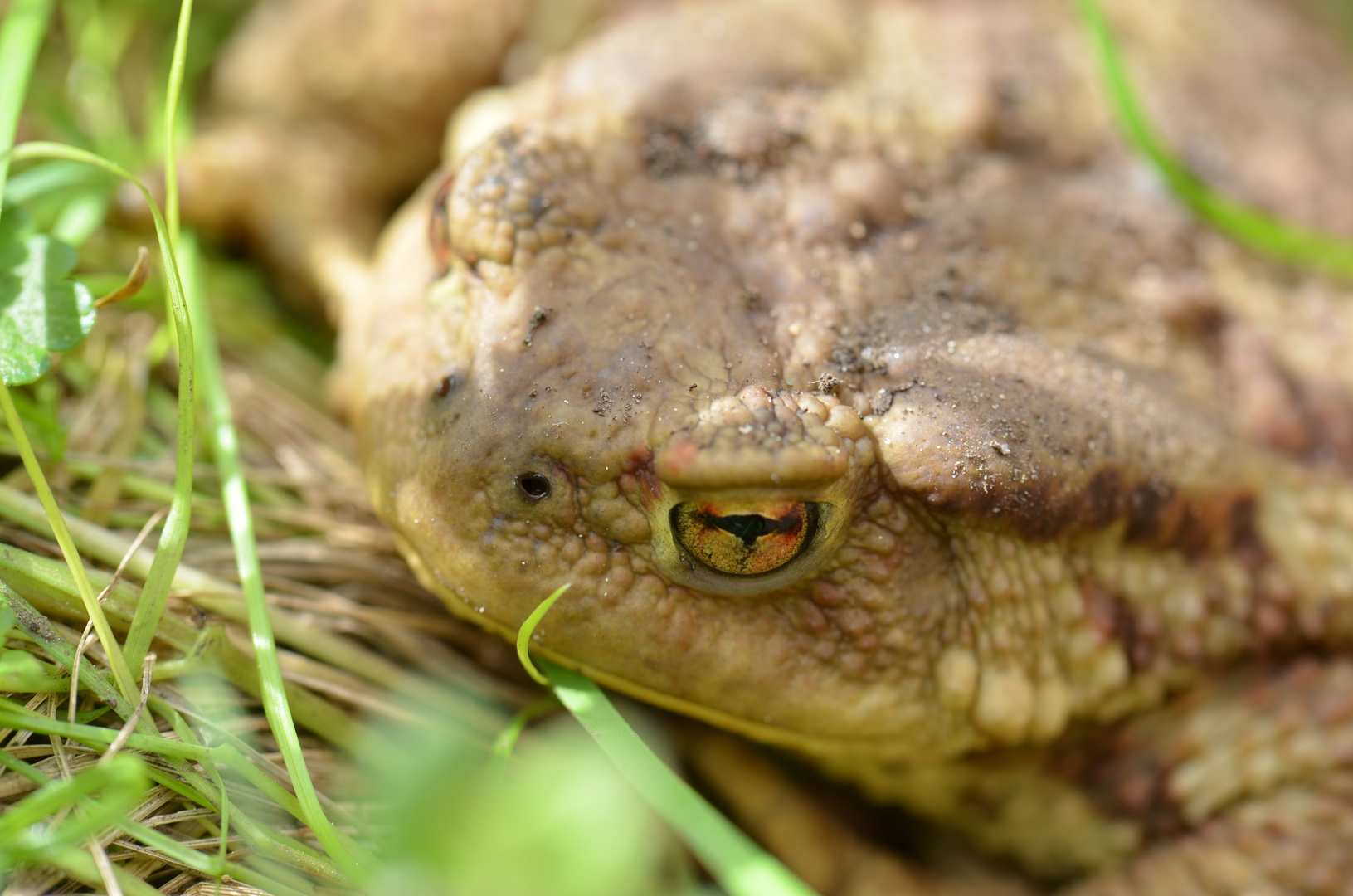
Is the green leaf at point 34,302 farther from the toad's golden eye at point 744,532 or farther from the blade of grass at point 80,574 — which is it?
the toad's golden eye at point 744,532

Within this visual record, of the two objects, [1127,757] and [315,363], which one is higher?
[315,363]

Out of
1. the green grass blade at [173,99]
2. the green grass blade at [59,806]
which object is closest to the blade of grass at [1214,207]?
the green grass blade at [173,99]

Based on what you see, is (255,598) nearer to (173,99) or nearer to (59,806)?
(59,806)

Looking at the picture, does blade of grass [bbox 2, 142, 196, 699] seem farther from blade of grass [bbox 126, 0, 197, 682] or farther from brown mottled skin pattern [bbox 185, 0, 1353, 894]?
brown mottled skin pattern [bbox 185, 0, 1353, 894]

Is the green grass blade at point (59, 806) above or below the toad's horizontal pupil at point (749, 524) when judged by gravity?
above

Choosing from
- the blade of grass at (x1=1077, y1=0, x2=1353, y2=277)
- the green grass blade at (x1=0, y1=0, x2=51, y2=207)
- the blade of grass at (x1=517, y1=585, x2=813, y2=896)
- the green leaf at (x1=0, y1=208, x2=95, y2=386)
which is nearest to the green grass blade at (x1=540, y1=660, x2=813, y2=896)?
the blade of grass at (x1=517, y1=585, x2=813, y2=896)

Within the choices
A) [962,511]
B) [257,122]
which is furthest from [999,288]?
[257,122]

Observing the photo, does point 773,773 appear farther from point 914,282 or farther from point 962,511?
point 914,282
